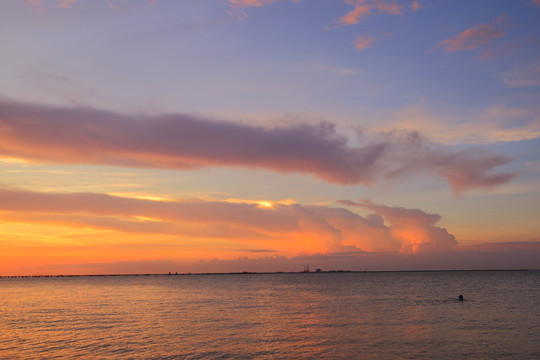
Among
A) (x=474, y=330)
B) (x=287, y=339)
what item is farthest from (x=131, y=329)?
(x=474, y=330)

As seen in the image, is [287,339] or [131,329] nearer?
[287,339]

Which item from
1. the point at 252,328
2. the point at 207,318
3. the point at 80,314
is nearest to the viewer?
the point at 252,328

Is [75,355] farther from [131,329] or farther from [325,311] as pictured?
[325,311]

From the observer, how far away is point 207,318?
61.8 meters

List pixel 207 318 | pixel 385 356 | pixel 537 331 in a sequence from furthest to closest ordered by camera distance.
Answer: pixel 207 318
pixel 537 331
pixel 385 356

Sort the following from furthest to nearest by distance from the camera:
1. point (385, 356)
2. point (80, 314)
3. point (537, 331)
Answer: point (80, 314) → point (537, 331) → point (385, 356)

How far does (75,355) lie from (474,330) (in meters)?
42.8

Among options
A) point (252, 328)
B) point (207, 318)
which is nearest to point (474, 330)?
point (252, 328)

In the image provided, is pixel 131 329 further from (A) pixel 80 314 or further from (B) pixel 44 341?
(A) pixel 80 314

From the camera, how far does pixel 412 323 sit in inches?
2109

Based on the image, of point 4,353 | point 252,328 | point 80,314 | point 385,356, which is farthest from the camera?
point 80,314

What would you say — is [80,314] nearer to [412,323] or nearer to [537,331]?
[412,323]

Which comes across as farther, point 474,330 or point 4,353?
point 474,330

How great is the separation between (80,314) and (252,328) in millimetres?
34687
